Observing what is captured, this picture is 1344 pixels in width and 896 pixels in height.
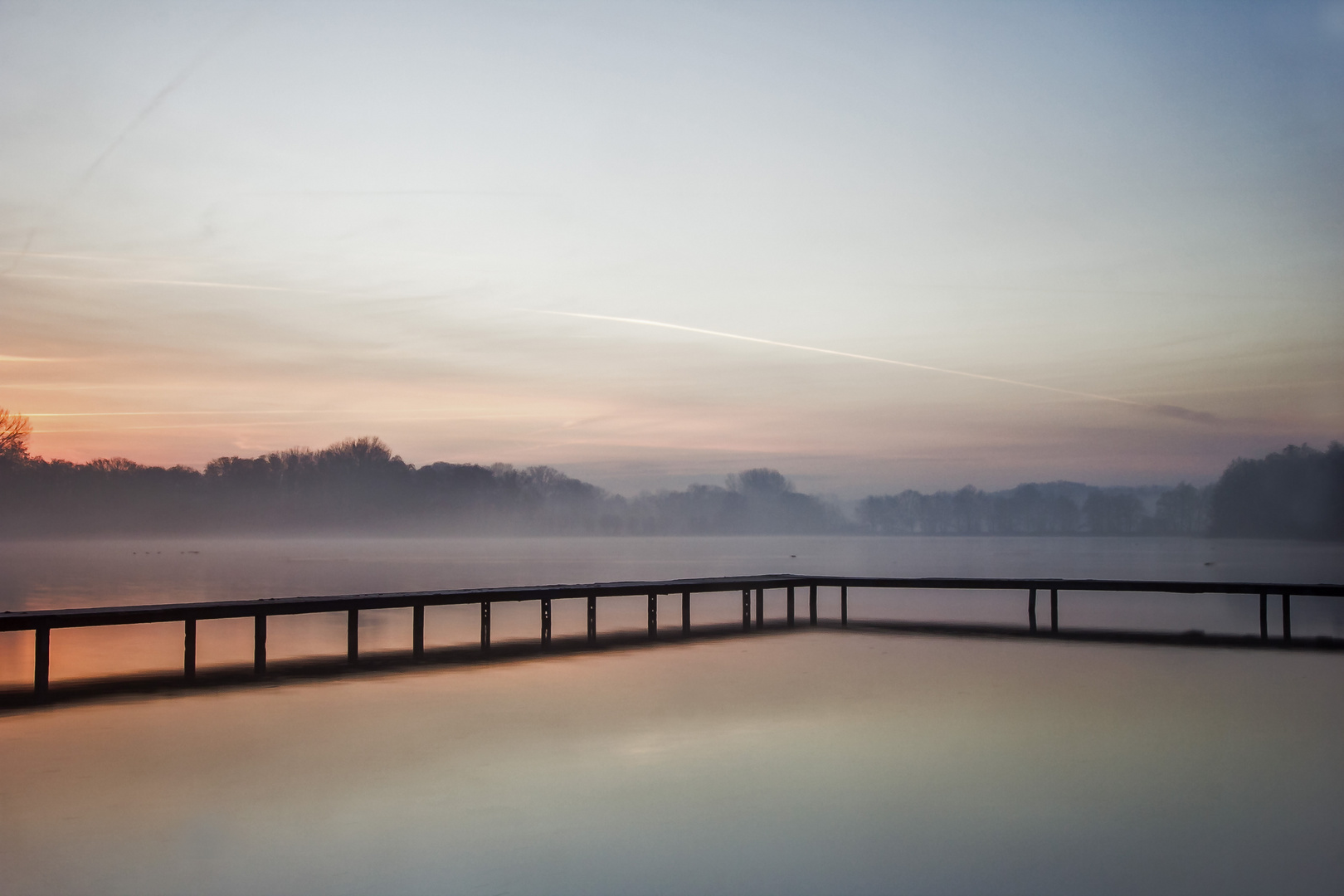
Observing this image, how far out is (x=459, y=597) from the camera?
16609 mm

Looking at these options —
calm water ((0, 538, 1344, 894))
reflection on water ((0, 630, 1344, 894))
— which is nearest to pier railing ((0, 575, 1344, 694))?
calm water ((0, 538, 1344, 894))

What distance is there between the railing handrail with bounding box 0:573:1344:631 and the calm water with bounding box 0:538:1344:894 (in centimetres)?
123

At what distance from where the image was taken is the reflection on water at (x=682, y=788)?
656cm

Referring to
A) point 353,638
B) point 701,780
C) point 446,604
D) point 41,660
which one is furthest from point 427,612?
point 701,780

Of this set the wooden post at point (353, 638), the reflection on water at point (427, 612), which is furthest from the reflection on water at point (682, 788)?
the reflection on water at point (427, 612)

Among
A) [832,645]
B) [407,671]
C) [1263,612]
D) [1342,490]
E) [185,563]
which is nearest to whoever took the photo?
[407,671]

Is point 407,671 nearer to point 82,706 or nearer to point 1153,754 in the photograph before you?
point 82,706

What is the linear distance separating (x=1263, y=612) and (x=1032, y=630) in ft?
14.5

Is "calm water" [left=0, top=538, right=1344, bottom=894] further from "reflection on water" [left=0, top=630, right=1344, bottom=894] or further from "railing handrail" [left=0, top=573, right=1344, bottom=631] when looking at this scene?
"railing handrail" [left=0, top=573, right=1344, bottom=631]

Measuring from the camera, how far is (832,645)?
19359 millimetres

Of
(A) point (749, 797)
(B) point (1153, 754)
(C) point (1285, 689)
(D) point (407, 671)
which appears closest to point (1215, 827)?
(B) point (1153, 754)

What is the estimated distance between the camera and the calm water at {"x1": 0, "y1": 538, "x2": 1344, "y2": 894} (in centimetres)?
659

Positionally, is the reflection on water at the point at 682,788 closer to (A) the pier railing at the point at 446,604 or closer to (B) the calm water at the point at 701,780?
(B) the calm water at the point at 701,780

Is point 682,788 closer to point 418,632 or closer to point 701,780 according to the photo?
point 701,780
